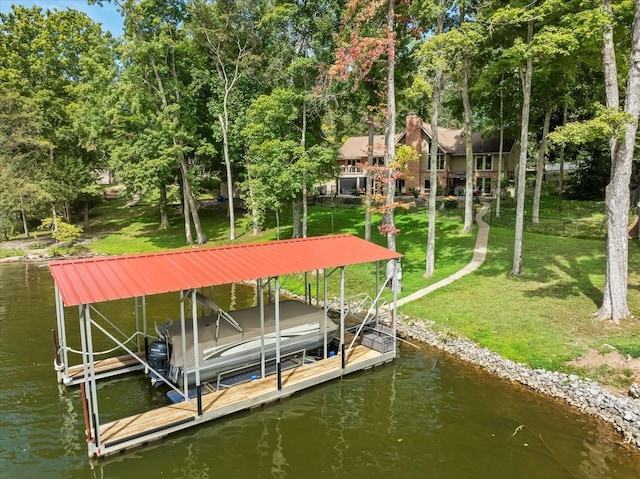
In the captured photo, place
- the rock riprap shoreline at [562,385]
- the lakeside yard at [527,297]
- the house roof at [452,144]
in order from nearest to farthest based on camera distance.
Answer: the rock riprap shoreline at [562,385]
the lakeside yard at [527,297]
the house roof at [452,144]

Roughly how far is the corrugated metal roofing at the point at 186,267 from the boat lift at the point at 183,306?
0.08 ft

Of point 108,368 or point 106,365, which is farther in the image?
point 106,365

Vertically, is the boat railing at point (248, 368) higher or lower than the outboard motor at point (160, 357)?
lower

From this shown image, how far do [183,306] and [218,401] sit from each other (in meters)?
3.13

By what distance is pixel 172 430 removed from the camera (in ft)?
36.8

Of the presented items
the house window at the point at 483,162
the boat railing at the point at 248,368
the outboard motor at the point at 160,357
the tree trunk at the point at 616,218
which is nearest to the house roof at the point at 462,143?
the house window at the point at 483,162

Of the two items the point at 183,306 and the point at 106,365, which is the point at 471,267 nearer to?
the point at 183,306

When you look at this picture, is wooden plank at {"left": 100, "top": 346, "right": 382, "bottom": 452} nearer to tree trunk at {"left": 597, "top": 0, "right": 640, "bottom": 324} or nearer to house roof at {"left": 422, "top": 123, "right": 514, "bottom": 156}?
tree trunk at {"left": 597, "top": 0, "right": 640, "bottom": 324}

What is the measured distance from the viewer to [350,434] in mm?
11664

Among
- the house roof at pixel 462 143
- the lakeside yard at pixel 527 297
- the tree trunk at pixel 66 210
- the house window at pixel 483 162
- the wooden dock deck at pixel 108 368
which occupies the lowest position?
the wooden dock deck at pixel 108 368

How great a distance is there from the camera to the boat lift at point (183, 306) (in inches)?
417

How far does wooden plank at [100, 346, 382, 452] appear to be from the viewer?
35.8 feet

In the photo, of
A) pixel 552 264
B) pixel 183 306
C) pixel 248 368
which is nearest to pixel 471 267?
pixel 552 264

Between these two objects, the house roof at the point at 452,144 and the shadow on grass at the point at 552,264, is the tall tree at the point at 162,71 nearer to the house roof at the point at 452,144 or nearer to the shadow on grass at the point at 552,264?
the house roof at the point at 452,144
